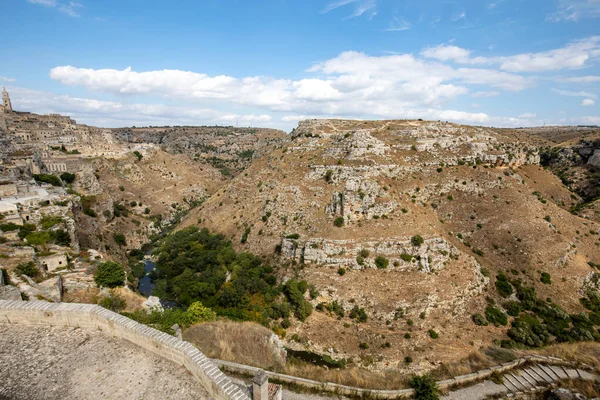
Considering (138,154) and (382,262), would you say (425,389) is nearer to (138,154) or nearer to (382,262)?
(382,262)

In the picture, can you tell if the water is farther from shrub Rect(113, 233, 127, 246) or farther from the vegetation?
shrub Rect(113, 233, 127, 246)

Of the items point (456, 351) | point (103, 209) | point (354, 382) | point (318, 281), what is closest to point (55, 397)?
point (354, 382)

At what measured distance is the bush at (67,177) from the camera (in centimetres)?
5945

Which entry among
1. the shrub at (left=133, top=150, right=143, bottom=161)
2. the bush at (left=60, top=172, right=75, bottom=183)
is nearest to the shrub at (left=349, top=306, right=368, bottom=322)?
the bush at (left=60, top=172, right=75, bottom=183)

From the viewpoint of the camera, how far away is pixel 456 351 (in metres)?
29.7

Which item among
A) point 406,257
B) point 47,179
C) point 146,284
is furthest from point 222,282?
point 47,179

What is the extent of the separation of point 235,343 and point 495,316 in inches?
1119

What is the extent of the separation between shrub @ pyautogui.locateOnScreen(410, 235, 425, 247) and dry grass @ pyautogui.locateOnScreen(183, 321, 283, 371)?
20.8 metres

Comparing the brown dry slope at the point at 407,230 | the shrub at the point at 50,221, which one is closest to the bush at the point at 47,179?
the shrub at the point at 50,221

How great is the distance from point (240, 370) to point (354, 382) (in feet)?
23.1

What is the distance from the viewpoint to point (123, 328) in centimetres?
1200

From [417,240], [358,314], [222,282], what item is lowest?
[222,282]

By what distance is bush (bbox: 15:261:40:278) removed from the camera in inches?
895

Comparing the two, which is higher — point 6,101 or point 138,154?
point 6,101
